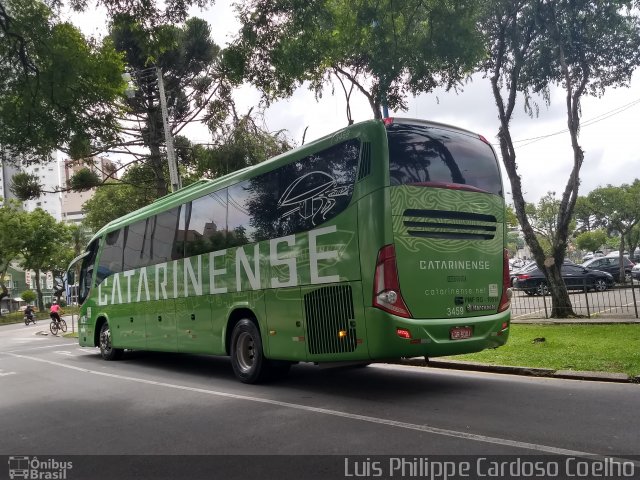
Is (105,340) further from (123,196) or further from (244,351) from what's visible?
(123,196)

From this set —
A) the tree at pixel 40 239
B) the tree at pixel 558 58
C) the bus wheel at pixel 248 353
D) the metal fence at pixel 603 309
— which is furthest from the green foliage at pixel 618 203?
the tree at pixel 40 239

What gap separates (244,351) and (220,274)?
4.35 ft

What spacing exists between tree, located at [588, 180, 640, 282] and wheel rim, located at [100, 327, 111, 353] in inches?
1495

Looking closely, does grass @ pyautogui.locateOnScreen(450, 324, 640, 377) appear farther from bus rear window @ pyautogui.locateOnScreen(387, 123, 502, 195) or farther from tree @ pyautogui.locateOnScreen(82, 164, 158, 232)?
tree @ pyautogui.locateOnScreen(82, 164, 158, 232)

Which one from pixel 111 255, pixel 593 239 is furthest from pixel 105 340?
pixel 593 239

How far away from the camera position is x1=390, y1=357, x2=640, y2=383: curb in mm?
7324

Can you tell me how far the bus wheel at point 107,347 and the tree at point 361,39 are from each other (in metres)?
6.92

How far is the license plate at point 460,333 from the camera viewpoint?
6825 millimetres

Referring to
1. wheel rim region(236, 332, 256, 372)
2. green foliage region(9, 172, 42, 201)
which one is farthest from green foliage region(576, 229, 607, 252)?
wheel rim region(236, 332, 256, 372)

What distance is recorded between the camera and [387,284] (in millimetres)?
6465
